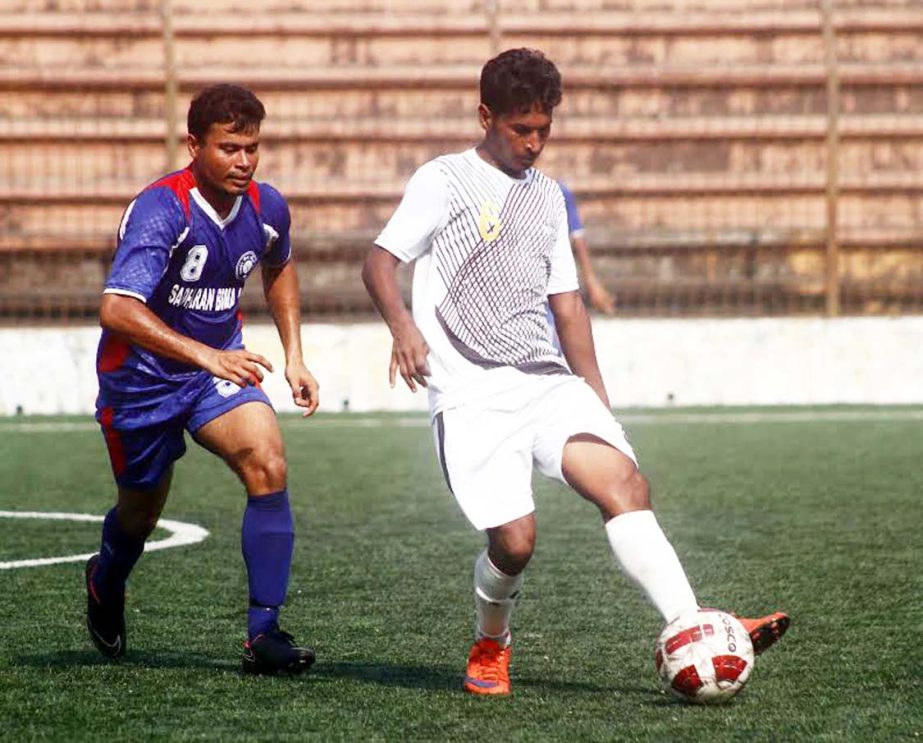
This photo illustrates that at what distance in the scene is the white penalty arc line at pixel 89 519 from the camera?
7625 millimetres

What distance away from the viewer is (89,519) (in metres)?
9.06

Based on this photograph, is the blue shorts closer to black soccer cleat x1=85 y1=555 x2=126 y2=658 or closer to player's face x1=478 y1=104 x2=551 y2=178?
black soccer cleat x1=85 y1=555 x2=126 y2=658

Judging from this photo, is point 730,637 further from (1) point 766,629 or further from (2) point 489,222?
(2) point 489,222

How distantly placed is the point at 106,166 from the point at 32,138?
65cm

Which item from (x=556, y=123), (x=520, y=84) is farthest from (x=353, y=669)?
(x=556, y=123)

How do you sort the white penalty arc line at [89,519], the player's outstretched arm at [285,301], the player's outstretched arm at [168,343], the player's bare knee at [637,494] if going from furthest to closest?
the white penalty arc line at [89,519] < the player's outstretched arm at [285,301] < the player's outstretched arm at [168,343] < the player's bare knee at [637,494]

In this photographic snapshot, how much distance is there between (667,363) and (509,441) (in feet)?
35.1

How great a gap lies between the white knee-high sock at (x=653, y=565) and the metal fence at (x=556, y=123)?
11604 millimetres

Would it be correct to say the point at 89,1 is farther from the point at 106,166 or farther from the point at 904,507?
the point at 904,507

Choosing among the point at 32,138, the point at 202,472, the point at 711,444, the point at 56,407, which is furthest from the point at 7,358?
the point at 711,444

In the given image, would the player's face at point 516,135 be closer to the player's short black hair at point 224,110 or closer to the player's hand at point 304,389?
the player's short black hair at point 224,110

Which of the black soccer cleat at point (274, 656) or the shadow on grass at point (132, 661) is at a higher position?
the black soccer cleat at point (274, 656)

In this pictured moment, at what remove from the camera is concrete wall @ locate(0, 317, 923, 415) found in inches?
608

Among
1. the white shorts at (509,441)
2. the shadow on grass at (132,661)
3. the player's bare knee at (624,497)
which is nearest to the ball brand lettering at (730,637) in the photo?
the player's bare knee at (624,497)
